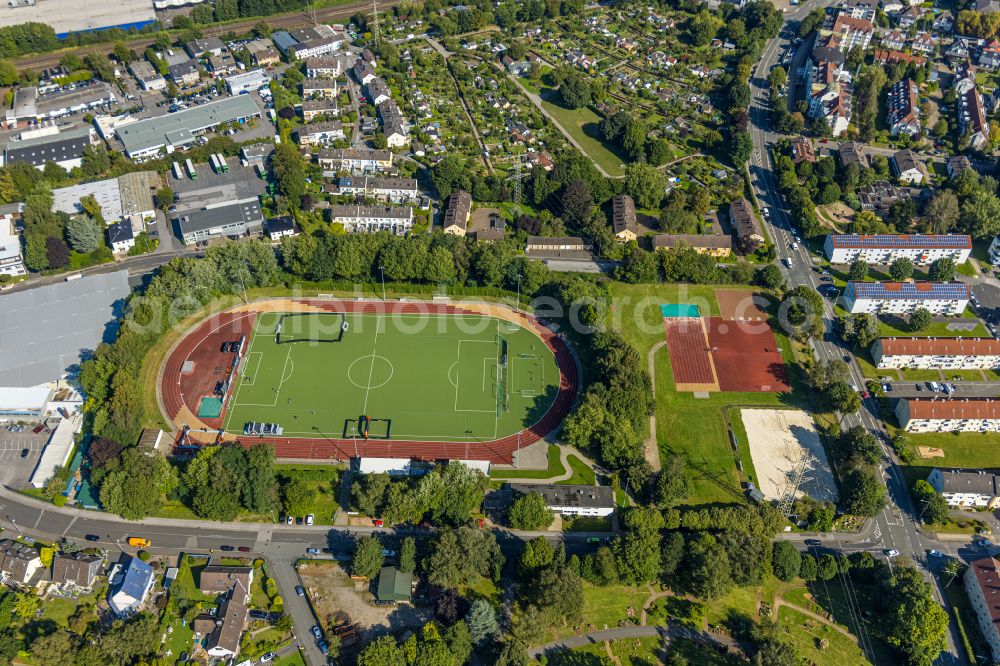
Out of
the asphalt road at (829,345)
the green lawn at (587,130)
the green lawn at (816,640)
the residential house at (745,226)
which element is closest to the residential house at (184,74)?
the green lawn at (587,130)

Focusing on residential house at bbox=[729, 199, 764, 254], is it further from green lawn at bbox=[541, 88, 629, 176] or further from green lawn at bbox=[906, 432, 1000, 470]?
green lawn at bbox=[906, 432, 1000, 470]

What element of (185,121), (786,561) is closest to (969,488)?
(786,561)

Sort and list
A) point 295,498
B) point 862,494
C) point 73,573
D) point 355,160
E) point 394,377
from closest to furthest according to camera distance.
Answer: point 73,573
point 295,498
point 862,494
point 394,377
point 355,160

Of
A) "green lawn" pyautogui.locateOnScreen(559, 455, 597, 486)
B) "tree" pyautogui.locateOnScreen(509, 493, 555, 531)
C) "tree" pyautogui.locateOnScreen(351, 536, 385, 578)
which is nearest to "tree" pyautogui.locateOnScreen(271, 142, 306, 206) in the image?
"green lawn" pyautogui.locateOnScreen(559, 455, 597, 486)

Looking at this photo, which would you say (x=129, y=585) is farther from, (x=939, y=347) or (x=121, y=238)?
(x=939, y=347)

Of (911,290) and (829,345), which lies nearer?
(829,345)

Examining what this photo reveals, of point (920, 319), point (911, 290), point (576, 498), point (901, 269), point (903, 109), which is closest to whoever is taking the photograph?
point (576, 498)

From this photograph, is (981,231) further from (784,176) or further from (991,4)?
(991,4)
